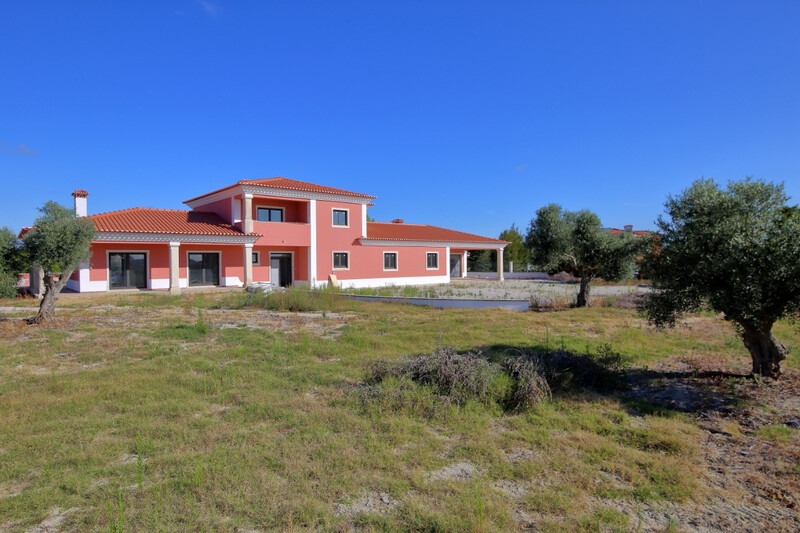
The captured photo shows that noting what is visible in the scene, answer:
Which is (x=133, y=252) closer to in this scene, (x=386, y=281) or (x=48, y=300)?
(x=48, y=300)

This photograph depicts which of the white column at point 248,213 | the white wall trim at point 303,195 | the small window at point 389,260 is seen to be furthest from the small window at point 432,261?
the white column at point 248,213

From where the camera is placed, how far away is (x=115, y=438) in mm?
4805

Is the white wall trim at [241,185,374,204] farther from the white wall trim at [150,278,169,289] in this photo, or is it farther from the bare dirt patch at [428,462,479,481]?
the bare dirt patch at [428,462,479,481]

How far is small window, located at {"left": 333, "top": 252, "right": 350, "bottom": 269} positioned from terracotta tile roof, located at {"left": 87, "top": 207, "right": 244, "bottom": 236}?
631 cm

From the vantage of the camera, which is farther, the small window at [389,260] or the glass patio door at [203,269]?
the small window at [389,260]

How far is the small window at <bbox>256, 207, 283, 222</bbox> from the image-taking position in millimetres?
28828

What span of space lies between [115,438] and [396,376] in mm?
3420

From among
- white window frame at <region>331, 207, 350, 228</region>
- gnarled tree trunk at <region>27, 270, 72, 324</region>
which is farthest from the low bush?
white window frame at <region>331, 207, 350, 228</region>

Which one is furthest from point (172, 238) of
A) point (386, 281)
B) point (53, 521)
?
point (53, 521)

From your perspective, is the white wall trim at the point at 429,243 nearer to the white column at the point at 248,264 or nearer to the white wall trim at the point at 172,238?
the white column at the point at 248,264

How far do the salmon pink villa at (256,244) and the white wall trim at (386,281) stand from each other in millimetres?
73

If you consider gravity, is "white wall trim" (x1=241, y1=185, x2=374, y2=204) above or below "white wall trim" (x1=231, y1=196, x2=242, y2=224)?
above

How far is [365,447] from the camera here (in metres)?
4.65

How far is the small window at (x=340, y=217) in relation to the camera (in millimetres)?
30697
